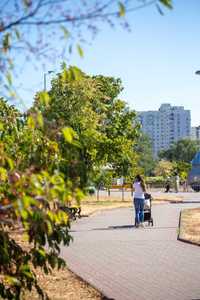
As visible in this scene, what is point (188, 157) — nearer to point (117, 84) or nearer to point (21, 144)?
point (117, 84)

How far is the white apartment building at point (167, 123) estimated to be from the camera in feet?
611

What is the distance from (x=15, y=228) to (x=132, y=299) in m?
3.33

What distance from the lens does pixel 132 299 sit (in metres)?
7.47

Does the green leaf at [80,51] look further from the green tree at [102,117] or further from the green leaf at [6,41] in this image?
the green tree at [102,117]

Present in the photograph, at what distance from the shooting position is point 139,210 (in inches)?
696

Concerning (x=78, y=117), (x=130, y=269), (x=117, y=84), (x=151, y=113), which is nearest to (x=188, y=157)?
(x=151, y=113)

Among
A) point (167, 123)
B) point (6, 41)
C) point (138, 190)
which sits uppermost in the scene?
point (167, 123)

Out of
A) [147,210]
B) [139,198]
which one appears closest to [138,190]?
[139,198]

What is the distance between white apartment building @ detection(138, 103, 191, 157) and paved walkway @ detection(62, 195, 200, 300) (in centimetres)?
16927

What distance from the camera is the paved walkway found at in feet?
26.3

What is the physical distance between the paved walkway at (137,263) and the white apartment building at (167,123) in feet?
555

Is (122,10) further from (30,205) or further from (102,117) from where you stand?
(102,117)

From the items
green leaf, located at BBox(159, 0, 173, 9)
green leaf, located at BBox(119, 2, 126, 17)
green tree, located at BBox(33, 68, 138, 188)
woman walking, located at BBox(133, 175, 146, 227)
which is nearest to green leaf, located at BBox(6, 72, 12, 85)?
green leaf, located at BBox(119, 2, 126, 17)

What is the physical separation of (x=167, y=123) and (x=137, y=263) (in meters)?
179
